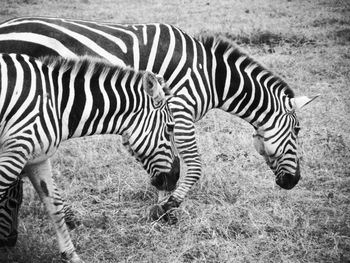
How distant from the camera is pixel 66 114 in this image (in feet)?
12.5

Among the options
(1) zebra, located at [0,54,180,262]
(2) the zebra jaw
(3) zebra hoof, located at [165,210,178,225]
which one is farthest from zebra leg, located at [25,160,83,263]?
(2) the zebra jaw

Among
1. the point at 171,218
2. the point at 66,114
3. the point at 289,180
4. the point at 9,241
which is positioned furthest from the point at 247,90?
the point at 9,241

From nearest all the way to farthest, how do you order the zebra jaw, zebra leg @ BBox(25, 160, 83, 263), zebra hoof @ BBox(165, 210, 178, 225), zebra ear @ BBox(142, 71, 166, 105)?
zebra leg @ BBox(25, 160, 83, 263) → zebra ear @ BBox(142, 71, 166, 105) → zebra hoof @ BBox(165, 210, 178, 225) → the zebra jaw

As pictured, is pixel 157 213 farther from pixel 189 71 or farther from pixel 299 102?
pixel 299 102

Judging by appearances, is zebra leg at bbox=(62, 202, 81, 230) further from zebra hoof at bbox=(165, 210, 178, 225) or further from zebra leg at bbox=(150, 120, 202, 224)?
zebra hoof at bbox=(165, 210, 178, 225)

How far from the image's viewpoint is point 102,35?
15.7ft

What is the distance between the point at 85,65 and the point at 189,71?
1.51 metres

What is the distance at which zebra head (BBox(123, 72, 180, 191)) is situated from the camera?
420 centimetres

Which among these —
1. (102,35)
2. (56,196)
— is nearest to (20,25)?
(102,35)

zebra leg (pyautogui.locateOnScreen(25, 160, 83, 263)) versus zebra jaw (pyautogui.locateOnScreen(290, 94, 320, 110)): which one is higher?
zebra jaw (pyautogui.locateOnScreen(290, 94, 320, 110))

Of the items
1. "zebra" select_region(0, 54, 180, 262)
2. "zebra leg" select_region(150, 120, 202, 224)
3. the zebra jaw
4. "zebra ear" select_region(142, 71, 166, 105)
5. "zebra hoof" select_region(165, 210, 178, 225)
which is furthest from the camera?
the zebra jaw

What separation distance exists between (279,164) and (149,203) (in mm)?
1798

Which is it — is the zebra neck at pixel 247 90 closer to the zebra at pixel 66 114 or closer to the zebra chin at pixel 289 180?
the zebra chin at pixel 289 180

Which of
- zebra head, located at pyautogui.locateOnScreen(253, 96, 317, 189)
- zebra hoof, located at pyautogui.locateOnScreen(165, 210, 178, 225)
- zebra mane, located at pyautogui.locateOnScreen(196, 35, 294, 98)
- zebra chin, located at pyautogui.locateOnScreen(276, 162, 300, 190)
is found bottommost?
zebra hoof, located at pyautogui.locateOnScreen(165, 210, 178, 225)
